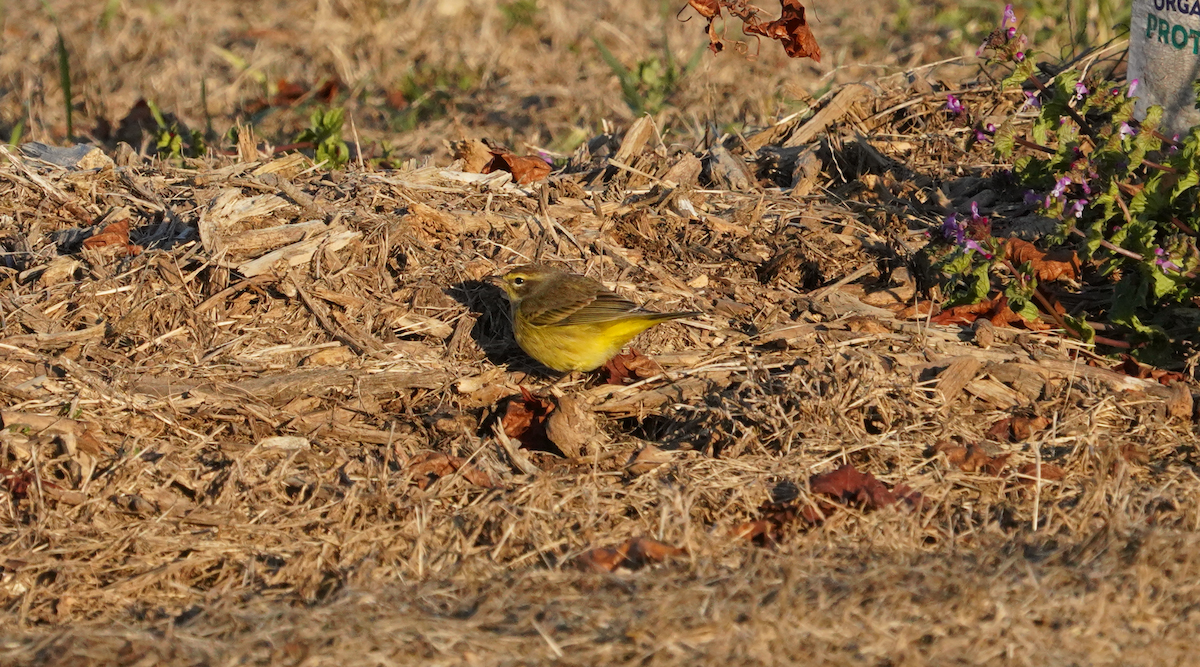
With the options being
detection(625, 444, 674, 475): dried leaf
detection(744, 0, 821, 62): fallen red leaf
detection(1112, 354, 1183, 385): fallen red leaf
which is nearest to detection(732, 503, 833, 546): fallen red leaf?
detection(625, 444, 674, 475): dried leaf

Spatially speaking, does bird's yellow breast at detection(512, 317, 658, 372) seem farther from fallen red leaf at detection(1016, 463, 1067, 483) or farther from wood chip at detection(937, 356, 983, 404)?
fallen red leaf at detection(1016, 463, 1067, 483)

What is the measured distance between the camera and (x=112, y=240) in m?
6.05

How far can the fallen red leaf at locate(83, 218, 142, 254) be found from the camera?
6.01m

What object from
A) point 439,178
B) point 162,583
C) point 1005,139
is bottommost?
point 162,583

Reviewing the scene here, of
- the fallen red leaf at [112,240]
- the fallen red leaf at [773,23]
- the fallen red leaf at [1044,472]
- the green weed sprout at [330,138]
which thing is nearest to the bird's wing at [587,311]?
the fallen red leaf at [773,23]

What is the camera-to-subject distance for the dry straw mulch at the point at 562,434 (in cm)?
380

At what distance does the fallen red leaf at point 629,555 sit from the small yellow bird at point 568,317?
129 cm

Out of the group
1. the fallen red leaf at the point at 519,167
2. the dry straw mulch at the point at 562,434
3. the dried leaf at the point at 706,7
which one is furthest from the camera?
the fallen red leaf at the point at 519,167

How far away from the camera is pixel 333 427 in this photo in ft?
17.4

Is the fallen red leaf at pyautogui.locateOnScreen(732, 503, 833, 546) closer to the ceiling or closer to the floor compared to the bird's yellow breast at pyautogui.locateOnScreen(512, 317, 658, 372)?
closer to the floor

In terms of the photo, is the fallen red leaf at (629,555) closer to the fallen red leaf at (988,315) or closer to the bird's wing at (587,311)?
the bird's wing at (587,311)

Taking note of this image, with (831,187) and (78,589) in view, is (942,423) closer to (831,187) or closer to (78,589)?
(831,187)

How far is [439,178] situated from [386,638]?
3.52 m

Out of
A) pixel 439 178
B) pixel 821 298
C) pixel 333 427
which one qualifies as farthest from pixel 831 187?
pixel 333 427
